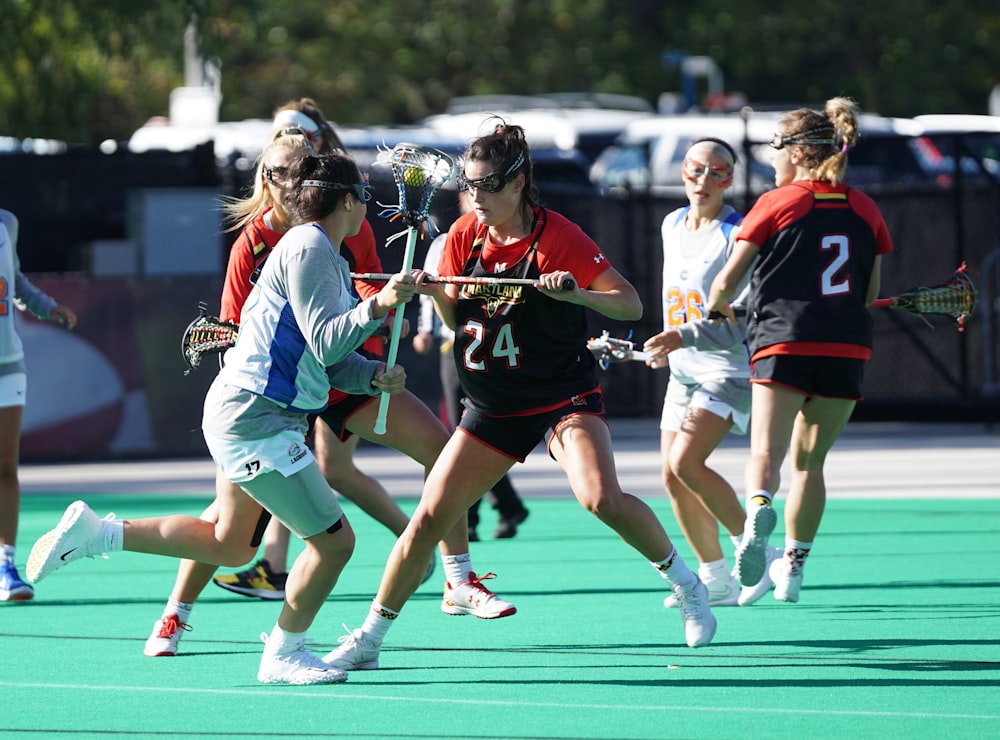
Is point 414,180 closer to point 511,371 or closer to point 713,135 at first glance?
point 511,371

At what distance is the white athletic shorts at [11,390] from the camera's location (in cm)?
838

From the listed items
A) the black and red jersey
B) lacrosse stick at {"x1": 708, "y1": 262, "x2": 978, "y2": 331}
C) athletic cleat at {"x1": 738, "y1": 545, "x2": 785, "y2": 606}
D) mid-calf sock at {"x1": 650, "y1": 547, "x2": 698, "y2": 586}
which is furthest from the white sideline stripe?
lacrosse stick at {"x1": 708, "y1": 262, "x2": 978, "y2": 331}

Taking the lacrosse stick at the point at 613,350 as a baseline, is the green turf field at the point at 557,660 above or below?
below

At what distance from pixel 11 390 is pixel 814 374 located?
3855mm

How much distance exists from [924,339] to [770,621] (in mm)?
9363

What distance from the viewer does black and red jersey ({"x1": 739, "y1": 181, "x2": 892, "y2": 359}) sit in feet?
24.4

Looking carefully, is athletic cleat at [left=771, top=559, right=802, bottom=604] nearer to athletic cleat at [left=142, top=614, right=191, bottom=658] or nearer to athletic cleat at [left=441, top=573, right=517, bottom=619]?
athletic cleat at [left=441, top=573, right=517, bottom=619]

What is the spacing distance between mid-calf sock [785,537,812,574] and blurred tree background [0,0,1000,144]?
26.8m

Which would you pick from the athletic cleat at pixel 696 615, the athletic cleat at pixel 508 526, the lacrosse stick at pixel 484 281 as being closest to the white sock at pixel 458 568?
the athletic cleat at pixel 696 615

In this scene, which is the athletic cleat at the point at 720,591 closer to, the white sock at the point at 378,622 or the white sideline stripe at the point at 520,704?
the white sock at the point at 378,622

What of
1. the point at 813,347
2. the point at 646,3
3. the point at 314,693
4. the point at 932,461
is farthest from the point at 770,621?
the point at 646,3

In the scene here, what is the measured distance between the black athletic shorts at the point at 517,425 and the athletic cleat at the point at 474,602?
966 mm

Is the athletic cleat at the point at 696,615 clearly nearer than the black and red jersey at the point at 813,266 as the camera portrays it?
Yes

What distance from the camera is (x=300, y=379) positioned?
611 centimetres
